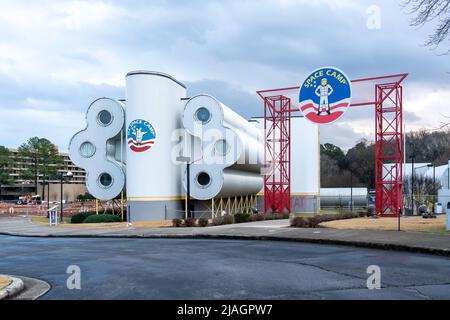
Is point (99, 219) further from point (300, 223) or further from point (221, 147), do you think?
point (300, 223)

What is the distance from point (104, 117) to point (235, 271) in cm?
3039

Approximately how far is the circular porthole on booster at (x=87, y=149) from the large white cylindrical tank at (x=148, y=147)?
12.8ft

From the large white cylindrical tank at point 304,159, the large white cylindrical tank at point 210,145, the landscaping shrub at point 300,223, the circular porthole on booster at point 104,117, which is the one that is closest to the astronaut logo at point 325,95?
the landscaping shrub at point 300,223

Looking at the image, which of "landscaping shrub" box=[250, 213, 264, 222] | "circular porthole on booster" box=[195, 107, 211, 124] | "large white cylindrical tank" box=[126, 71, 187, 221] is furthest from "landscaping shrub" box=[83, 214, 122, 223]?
"landscaping shrub" box=[250, 213, 264, 222]

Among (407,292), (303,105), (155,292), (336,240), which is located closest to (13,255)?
(155,292)

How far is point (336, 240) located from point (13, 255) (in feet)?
34.0

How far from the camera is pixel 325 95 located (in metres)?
28.1

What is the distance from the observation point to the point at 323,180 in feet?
338

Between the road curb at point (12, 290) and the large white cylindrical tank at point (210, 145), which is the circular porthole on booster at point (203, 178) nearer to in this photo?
the large white cylindrical tank at point (210, 145)

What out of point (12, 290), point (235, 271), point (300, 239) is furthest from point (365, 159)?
point (12, 290)

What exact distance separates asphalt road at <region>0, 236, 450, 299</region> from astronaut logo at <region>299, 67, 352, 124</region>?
1251cm

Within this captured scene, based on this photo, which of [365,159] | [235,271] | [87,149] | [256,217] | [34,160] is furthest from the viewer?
[34,160]

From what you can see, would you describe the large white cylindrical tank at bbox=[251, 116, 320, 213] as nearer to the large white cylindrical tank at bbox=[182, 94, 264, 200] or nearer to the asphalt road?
the large white cylindrical tank at bbox=[182, 94, 264, 200]

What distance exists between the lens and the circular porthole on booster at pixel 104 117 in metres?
38.2
